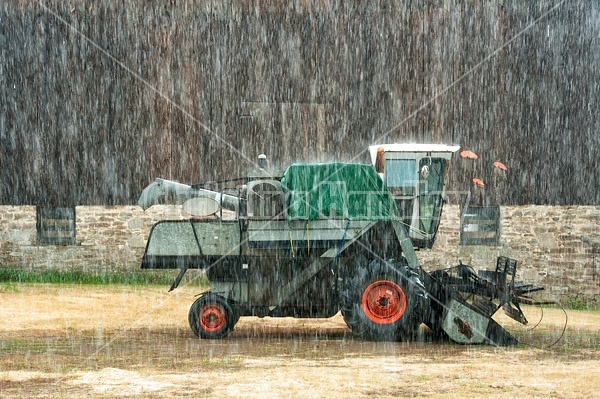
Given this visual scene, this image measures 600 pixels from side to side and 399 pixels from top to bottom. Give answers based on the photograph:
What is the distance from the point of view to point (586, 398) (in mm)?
6816

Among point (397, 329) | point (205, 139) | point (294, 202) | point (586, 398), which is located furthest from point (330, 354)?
point (205, 139)

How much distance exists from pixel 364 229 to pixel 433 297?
1138mm

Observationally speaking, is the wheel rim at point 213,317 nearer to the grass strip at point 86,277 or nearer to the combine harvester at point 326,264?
the combine harvester at point 326,264

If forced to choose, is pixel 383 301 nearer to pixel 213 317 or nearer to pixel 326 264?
pixel 326 264

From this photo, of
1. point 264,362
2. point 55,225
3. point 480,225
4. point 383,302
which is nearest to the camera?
point 264,362

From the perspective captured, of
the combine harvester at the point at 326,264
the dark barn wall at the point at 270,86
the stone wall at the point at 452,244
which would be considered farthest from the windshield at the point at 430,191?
the dark barn wall at the point at 270,86

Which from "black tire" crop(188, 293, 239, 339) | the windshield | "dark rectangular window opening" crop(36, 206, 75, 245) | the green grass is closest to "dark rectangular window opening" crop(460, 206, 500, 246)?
the green grass

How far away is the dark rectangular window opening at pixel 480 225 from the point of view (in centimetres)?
1783

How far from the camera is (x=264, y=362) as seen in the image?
8.42 meters

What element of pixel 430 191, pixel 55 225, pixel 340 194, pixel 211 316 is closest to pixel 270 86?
pixel 55 225

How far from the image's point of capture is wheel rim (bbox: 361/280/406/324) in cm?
977

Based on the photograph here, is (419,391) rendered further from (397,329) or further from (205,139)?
(205,139)

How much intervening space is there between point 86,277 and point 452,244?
25.6 feet

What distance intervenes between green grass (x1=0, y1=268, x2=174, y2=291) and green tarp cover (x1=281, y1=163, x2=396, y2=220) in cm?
805
